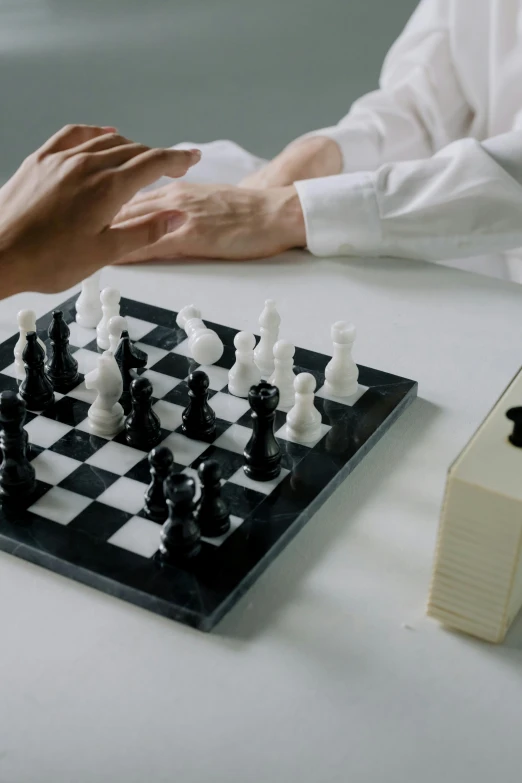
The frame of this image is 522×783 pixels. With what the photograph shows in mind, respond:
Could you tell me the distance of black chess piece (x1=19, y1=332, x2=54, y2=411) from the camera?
1.31 m

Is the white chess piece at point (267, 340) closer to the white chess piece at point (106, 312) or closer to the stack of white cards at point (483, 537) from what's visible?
the white chess piece at point (106, 312)

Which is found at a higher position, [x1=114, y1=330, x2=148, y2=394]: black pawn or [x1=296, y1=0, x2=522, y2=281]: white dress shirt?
[x1=296, y1=0, x2=522, y2=281]: white dress shirt

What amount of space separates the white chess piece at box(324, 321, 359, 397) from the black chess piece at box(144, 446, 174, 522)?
1.06 ft

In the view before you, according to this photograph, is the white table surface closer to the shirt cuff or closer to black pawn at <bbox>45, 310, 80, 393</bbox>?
black pawn at <bbox>45, 310, 80, 393</bbox>

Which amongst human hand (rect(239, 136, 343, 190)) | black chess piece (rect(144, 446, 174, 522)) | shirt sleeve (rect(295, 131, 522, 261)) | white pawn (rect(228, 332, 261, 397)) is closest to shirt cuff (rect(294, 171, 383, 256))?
shirt sleeve (rect(295, 131, 522, 261))

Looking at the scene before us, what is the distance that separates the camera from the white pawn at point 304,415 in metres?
1.25

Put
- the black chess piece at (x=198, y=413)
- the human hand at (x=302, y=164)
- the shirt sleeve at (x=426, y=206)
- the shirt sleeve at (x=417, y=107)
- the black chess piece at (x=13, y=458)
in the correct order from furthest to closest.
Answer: the shirt sleeve at (x=417, y=107)
the human hand at (x=302, y=164)
the shirt sleeve at (x=426, y=206)
the black chess piece at (x=198, y=413)
the black chess piece at (x=13, y=458)

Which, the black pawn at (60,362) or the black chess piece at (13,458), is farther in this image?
the black pawn at (60,362)

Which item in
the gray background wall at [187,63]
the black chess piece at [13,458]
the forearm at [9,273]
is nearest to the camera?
the black chess piece at [13,458]

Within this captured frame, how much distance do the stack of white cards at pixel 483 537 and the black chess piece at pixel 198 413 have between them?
0.38 meters

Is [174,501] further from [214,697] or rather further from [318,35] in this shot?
[318,35]

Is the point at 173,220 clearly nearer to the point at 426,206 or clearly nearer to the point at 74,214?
the point at 74,214

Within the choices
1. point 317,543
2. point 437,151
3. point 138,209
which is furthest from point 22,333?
point 437,151

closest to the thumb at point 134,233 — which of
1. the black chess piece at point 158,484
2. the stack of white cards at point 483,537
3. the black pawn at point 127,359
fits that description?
the black pawn at point 127,359
